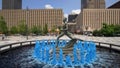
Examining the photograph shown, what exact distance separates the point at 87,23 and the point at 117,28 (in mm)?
74813

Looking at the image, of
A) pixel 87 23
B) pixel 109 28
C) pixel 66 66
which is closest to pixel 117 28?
pixel 109 28

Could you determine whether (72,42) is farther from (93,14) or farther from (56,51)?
(93,14)

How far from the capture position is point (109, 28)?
101 metres

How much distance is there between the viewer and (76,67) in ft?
56.0

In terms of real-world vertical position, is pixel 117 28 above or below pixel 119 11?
below

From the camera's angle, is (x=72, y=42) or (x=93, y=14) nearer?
(x=72, y=42)

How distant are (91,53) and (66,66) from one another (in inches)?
220

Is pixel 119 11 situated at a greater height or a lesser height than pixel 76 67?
greater

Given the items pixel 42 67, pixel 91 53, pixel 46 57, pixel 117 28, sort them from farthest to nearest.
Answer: pixel 117 28
pixel 91 53
pixel 46 57
pixel 42 67

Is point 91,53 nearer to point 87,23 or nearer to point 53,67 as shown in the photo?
point 53,67

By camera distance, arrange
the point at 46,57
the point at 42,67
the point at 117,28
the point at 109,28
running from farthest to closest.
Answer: the point at 117,28 → the point at 109,28 → the point at 46,57 → the point at 42,67

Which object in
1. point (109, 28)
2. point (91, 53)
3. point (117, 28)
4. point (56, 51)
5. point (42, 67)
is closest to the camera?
point (42, 67)

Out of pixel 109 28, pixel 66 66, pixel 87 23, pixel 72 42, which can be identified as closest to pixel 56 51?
pixel 72 42

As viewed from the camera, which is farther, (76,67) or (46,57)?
(46,57)
